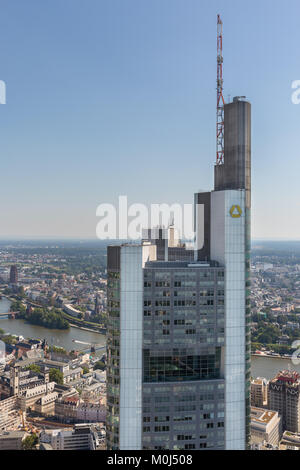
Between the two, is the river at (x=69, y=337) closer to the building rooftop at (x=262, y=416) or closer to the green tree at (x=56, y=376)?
the green tree at (x=56, y=376)

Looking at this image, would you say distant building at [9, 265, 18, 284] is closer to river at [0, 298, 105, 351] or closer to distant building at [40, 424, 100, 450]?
Result: river at [0, 298, 105, 351]

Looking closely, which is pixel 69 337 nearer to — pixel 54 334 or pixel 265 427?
pixel 54 334

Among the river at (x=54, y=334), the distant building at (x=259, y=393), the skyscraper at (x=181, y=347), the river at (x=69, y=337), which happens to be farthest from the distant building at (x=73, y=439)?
the river at (x=54, y=334)

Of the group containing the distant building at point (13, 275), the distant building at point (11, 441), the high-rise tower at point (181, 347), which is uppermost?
the high-rise tower at point (181, 347)

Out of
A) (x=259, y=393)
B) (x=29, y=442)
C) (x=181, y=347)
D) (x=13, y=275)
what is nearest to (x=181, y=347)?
(x=181, y=347)

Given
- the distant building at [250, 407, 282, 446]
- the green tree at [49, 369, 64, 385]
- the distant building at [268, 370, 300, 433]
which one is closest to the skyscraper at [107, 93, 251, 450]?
the distant building at [250, 407, 282, 446]

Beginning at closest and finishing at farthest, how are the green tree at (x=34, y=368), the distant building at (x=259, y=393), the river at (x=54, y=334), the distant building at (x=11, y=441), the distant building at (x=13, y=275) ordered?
the distant building at (x=11, y=441)
the distant building at (x=259, y=393)
the green tree at (x=34, y=368)
the river at (x=54, y=334)
the distant building at (x=13, y=275)
